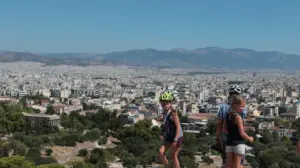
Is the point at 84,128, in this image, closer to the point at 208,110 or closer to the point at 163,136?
the point at 208,110

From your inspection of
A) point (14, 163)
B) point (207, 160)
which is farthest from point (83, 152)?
point (14, 163)

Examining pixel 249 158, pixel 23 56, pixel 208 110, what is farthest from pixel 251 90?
pixel 23 56

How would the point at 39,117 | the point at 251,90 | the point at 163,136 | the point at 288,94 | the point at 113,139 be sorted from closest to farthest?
the point at 163,136, the point at 113,139, the point at 39,117, the point at 288,94, the point at 251,90

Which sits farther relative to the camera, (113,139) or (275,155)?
(113,139)

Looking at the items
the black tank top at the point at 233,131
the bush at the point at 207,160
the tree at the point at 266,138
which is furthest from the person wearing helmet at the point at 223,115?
the tree at the point at 266,138

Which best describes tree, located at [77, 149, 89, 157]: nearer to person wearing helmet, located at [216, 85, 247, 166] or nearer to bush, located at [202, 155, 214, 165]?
bush, located at [202, 155, 214, 165]

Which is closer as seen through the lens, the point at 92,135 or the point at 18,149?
the point at 18,149

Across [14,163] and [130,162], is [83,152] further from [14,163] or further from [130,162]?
[14,163]

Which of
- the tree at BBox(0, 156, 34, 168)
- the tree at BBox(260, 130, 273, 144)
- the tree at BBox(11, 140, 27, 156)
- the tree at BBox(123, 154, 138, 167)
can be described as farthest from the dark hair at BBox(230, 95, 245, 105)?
the tree at BBox(260, 130, 273, 144)

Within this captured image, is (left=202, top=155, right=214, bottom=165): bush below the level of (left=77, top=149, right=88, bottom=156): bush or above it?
below
